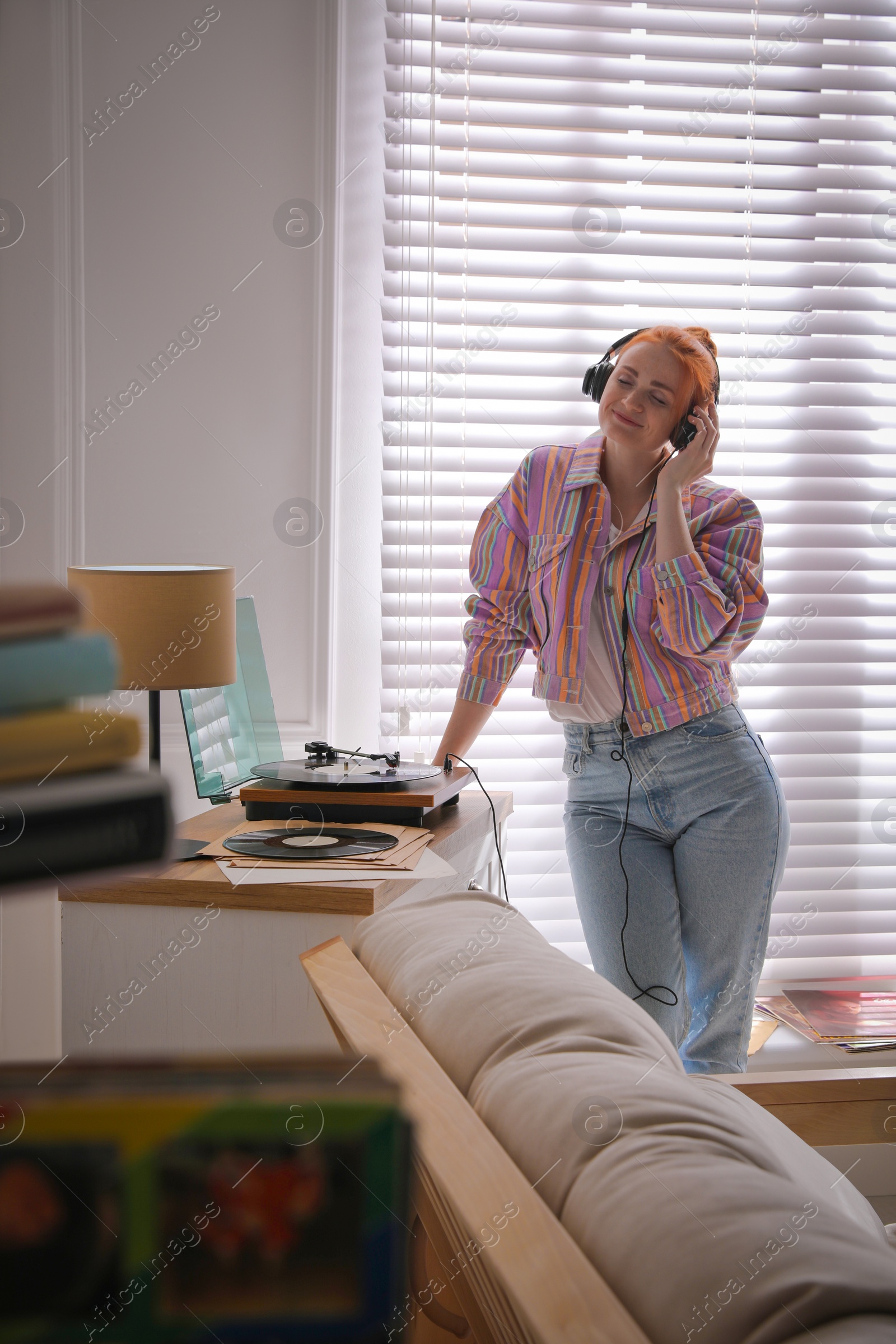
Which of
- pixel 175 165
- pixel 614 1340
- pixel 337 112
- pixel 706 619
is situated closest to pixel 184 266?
pixel 175 165

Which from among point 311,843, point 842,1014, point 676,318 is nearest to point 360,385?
point 676,318

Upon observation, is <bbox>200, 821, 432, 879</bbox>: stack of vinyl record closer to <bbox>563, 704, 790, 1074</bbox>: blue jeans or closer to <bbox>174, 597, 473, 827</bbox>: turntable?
<bbox>174, 597, 473, 827</bbox>: turntable

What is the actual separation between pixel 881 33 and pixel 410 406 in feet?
4.37

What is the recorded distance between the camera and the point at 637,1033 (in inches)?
22.1

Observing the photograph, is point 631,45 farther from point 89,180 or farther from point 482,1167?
point 482,1167

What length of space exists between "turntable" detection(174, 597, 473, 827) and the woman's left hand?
598 millimetres

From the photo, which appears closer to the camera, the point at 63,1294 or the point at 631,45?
the point at 63,1294

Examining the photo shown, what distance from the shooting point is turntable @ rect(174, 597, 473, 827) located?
1.46 m

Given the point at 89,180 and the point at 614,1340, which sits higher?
the point at 89,180

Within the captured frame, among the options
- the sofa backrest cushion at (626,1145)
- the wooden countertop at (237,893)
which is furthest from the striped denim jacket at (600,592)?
the sofa backrest cushion at (626,1145)

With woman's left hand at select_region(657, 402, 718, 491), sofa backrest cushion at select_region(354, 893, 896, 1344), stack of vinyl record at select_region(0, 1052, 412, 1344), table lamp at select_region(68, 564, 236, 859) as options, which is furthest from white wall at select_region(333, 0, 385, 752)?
stack of vinyl record at select_region(0, 1052, 412, 1344)

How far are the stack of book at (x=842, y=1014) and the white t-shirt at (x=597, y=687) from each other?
89 cm

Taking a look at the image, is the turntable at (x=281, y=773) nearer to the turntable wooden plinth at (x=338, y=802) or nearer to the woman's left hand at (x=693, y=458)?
the turntable wooden plinth at (x=338, y=802)

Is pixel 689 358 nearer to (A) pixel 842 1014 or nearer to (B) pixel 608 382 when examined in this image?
(B) pixel 608 382
